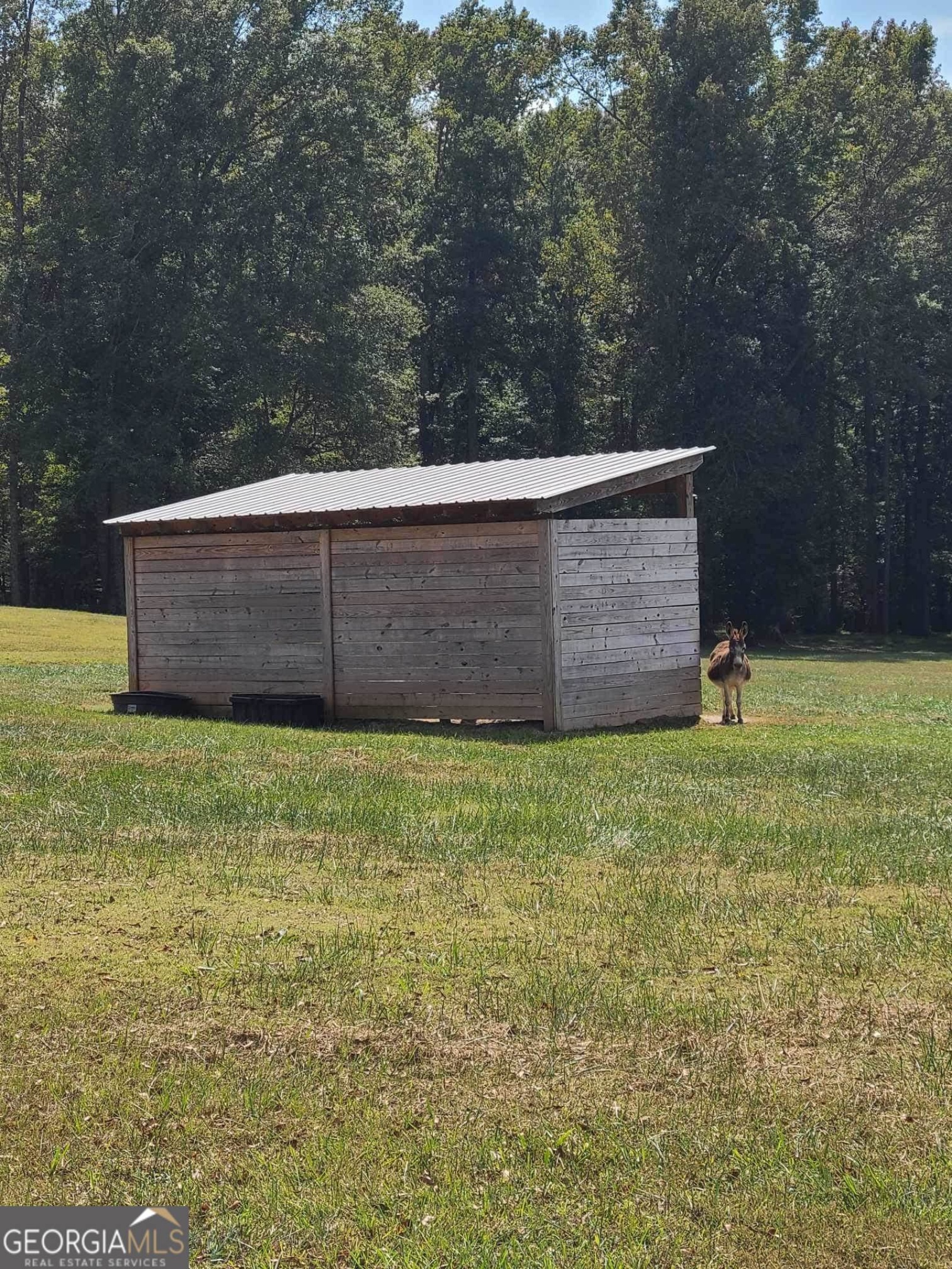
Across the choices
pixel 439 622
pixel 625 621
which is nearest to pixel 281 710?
pixel 439 622

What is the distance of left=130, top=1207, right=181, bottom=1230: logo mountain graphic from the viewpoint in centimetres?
467

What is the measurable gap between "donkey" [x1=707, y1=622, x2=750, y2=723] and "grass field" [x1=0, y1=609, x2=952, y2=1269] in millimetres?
7233

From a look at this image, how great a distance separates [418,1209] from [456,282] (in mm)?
55558

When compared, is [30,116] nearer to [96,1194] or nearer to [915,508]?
[915,508]

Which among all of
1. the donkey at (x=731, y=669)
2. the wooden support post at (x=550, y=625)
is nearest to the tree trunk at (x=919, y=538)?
the donkey at (x=731, y=669)

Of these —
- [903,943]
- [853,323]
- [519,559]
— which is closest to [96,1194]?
[903,943]

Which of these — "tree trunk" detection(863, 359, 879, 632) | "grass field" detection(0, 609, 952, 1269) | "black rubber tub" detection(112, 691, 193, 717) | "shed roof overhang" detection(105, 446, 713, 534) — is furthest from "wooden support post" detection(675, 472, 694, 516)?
"tree trunk" detection(863, 359, 879, 632)

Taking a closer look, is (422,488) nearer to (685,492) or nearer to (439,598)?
(439,598)

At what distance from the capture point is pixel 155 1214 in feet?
15.4

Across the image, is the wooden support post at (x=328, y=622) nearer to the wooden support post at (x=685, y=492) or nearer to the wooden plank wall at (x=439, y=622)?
the wooden plank wall at (x=439, y=622)

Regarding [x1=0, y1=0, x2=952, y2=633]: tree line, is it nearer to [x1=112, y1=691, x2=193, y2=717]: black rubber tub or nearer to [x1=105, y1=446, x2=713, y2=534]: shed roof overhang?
[x1=105, y1=446, x2=713, y2=534]: shed roof overhang

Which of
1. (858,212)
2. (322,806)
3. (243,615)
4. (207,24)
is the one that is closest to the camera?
(322,806)

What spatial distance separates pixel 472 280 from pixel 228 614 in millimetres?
39651

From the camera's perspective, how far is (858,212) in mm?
57031
